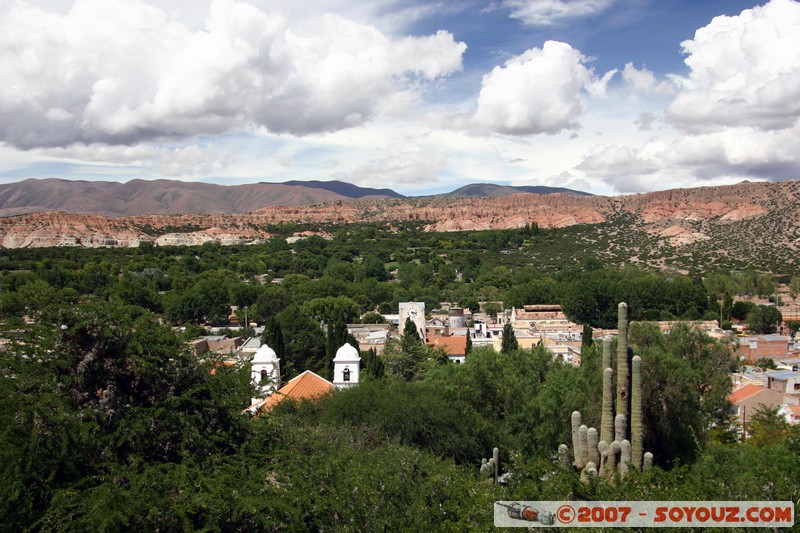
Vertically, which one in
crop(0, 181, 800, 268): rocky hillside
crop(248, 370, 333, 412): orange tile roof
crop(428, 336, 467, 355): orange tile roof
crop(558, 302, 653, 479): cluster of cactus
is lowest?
crop(428, 336, 467, 355): orange tile roof

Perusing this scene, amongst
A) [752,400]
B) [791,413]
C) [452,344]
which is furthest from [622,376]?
[452,344]

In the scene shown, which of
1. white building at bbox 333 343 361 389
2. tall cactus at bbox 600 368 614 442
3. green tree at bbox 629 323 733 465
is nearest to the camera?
tall cactus at bbox 600 368 614 442

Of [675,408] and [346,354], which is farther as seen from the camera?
[346,354]

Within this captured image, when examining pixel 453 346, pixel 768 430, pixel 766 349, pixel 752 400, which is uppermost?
pixel 768 430

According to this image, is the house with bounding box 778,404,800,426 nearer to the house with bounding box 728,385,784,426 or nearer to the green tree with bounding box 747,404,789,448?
the house with bounding box 728,385,784,426

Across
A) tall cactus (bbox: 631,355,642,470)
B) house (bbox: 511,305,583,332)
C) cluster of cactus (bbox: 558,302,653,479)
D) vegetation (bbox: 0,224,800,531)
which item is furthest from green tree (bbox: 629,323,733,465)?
house (bbox: 511,305,583,332)

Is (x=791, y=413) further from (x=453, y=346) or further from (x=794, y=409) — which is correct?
(x=453, y=346)

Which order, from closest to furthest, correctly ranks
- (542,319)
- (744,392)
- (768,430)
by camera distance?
1. (768,430)
2. (744,392)
3. (542,319)
